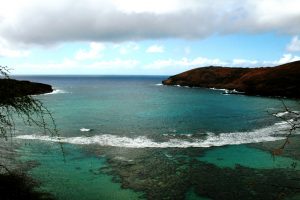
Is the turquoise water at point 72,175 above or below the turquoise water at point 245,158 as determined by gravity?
below

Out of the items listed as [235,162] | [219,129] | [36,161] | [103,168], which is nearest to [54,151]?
[36,161]

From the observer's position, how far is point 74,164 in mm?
27062

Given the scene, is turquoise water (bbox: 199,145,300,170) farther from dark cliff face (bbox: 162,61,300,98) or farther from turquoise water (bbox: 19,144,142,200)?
dark cliff face (bbox: 162,61,300,98)

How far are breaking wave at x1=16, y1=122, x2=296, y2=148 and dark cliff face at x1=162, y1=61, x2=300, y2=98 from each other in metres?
49.9

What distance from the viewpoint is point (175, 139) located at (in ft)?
119

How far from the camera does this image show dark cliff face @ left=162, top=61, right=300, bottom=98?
90.2 m

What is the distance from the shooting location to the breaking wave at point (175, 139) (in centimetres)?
3366

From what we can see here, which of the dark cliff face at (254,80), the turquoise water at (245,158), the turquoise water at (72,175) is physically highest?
the dark cliff face at (254,80)

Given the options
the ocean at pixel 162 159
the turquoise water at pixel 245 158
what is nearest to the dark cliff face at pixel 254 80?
the ocean at pixel 162 159

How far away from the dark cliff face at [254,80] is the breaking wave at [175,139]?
1964 inches

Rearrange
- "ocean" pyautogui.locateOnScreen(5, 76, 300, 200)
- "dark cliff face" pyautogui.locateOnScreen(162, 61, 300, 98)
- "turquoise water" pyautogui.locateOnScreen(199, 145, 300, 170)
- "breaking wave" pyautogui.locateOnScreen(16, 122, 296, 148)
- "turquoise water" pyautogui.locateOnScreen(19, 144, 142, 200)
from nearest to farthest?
"turquoise water" pyautogui.locateOnScreen(19, 144, 142, 200) < "ocean" pyautogui.locateOnScreen(5, 76, 300, 200) < "turquoise water" pyautogui.locateOnScreen(199, 145, 300, 170) < "breaking wave" pyautogui.locateOnScreen(16, 122, 296, 148) < "dark cliff face" pyautogui.locateOnScreen(162, 61, 300, 98)

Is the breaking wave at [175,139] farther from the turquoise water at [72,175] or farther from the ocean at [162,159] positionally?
the turquoise water at [72,175]

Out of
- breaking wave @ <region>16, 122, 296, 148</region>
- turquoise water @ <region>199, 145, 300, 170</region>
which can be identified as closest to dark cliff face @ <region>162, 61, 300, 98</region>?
breaking wave @ <region>16, 122, 296, 148</region>

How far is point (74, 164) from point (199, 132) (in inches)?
694
